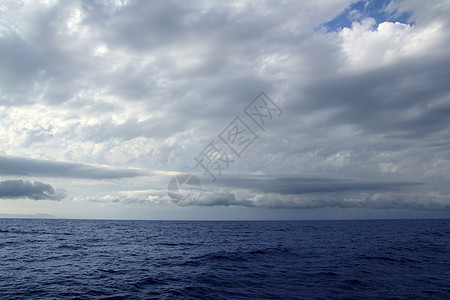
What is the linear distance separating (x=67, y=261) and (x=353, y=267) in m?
33.3

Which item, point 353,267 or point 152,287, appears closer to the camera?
point 152,287

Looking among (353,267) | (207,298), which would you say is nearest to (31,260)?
(207,298)

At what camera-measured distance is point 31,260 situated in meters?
33.5

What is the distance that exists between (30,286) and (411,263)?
40.2m

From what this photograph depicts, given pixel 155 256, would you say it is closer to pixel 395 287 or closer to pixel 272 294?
pixel 272 294

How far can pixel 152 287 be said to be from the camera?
22109 mm

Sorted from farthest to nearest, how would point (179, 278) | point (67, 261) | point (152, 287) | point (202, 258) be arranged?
point (202, 258) < point (67, 261) < point (179, 278) < point (152, 287)

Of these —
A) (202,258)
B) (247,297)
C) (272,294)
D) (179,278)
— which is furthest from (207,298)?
(202,258)

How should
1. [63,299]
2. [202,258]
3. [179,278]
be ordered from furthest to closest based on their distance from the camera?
[202,258], [179,278], [63,299]

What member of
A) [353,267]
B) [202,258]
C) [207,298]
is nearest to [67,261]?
[202,258]

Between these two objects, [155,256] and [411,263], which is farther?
[155,256]

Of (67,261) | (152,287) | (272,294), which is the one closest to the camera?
(272,294)

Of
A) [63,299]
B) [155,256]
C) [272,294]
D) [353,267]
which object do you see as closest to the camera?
[63,299]

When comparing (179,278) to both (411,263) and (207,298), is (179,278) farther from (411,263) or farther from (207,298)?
(411,263)
